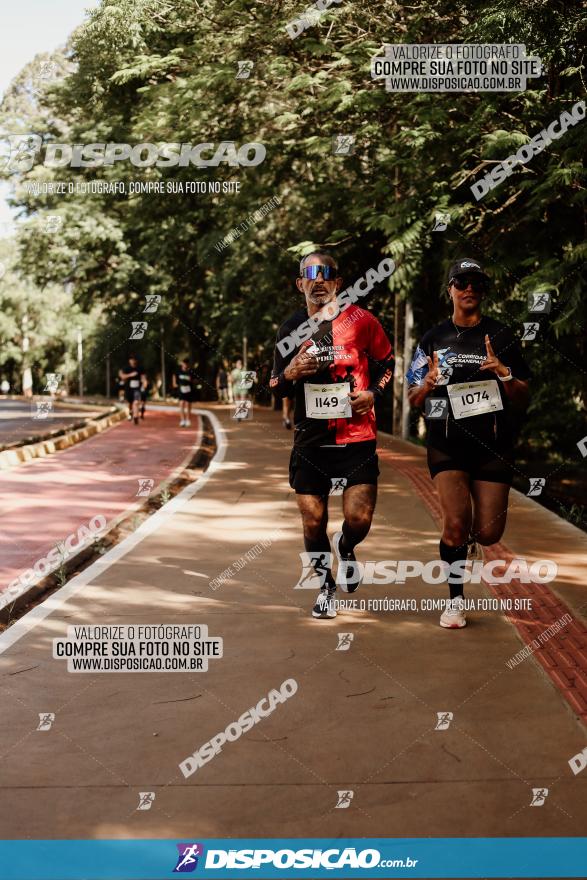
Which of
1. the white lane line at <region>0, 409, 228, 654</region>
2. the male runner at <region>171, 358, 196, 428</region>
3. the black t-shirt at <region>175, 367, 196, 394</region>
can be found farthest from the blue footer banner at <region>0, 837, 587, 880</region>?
the black t-shirt at <region>175, 367, 196, 394</region>

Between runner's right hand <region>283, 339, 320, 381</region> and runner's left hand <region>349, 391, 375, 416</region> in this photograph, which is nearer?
runner's right hand <region>283, 339, 320, 381</region>

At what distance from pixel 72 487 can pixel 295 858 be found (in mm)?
11813

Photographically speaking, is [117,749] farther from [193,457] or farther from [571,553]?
[193,457]

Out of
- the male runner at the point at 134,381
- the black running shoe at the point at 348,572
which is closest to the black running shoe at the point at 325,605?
the black running shoe at the point at 348,572

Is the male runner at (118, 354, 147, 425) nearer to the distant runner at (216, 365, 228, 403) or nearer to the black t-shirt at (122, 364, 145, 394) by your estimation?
the black t-shirt at (122, 364, 145, 394)

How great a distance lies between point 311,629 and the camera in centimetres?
639

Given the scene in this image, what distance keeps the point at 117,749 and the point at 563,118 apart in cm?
955

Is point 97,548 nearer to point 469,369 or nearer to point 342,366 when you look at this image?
point 342,366

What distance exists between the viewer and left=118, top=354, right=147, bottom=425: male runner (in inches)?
1092

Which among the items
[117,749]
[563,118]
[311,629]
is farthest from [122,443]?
[117,749]

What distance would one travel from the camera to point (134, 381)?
28500 mm

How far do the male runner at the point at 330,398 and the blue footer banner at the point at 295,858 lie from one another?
307 centimetres

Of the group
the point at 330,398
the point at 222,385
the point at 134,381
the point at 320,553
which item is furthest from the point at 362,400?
the point at 222,385

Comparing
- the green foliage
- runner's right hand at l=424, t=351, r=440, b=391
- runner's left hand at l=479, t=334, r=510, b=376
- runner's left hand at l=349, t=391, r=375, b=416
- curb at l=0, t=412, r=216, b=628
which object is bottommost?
curb at l=0, t=412, r=216, b=628
